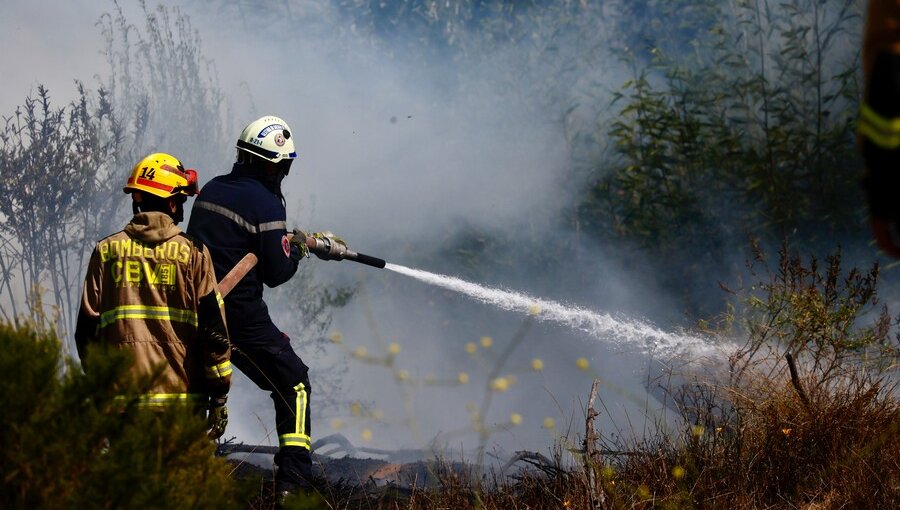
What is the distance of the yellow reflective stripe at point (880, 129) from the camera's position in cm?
183

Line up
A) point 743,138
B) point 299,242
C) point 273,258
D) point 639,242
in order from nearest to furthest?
1. point 273,258
2. point 299,242
3. point 743,138
4. point 639,242

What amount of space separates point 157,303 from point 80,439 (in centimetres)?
142

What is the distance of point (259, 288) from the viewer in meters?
4.13

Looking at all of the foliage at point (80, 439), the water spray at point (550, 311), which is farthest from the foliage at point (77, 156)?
the foliage at point (80, 439)

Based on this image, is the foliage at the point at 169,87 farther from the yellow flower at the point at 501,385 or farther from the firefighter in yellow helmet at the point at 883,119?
the firefighter in yellow helmet at the point at 883,119

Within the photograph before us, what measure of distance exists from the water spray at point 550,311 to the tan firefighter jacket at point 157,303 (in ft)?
1.28

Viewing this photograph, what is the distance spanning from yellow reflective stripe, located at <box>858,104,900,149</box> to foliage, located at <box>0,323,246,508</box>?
1.53 meters

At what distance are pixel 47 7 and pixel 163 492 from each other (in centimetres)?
925

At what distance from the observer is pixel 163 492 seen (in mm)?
2098

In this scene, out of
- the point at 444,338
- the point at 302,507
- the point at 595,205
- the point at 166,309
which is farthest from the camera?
the point at 444,338

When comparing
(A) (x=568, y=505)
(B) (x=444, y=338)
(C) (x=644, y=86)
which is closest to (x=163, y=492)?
(A) (x=568, y=505)

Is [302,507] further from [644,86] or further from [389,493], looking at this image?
[644,86]

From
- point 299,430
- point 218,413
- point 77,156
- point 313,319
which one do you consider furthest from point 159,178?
point 313,319

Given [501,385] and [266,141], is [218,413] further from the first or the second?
[266,141]
